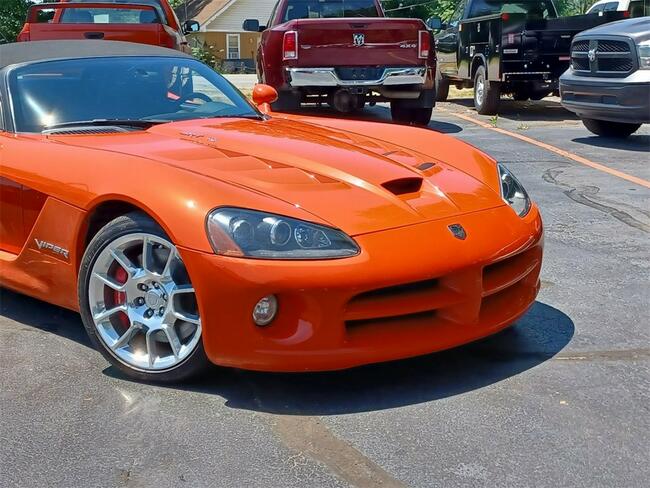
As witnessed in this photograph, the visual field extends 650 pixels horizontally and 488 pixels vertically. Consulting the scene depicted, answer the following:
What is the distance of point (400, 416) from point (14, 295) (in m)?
2.38

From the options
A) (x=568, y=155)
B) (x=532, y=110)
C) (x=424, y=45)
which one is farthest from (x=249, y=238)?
(x=532, y=110)

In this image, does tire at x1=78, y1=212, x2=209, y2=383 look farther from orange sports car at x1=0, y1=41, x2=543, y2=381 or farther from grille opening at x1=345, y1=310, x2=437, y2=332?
grille opening at x1=345, y1=310, x2=437, y2=332

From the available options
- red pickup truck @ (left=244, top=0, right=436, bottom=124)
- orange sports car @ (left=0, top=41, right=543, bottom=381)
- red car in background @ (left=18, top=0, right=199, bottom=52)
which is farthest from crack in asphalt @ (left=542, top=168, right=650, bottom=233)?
red car in background @ (left=18, top=0, right=199, bottom=52)

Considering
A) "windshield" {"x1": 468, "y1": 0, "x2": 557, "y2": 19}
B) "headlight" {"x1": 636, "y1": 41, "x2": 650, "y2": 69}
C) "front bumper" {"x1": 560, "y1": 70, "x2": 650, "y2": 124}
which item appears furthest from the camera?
"windshield" {"x1": 468, "y1": 0, "x2": 557, "y2": 19}

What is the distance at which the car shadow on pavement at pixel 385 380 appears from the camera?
297cm

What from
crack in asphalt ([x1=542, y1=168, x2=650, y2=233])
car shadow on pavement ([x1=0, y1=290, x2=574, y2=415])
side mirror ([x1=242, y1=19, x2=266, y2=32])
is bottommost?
crack in asphalt ([x1=542, y1=168, x2=650, y2=233])

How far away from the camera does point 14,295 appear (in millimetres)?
4285

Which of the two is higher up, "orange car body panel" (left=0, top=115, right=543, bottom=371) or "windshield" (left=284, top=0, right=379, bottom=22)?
"windshield" (left=284, top=0, right=379, bottom=22)

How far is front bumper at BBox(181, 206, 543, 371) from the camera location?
9.16 feet

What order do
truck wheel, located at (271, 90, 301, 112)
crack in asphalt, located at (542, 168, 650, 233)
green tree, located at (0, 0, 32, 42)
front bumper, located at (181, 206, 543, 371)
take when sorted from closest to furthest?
front bumper, located at (181, 206, 543, 371)
crack in asphalt, located at (542, 168, 650, 233)
truck wheel, located at (271, 90, 301, 112)
green tree, located at (0, 0, 32, 42)

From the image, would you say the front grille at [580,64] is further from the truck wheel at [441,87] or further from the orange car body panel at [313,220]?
the orange car body panel at [313,220]

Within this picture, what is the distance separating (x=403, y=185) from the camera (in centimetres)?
333

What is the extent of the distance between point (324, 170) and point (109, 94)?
4.65 ft

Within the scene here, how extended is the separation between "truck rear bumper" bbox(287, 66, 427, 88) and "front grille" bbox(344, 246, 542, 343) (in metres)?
6.52
